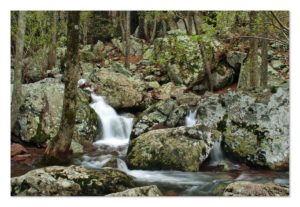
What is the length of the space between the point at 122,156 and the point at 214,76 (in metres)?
1.66

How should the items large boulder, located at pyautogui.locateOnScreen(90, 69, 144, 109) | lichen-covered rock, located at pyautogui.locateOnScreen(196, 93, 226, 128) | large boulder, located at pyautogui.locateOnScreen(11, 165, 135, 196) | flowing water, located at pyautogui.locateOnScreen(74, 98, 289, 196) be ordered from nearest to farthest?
large boulder, located at pyautogui.locateOnScreen(11, 165, 135, 196) → flowing water, located at pyautogui.locateOnScreen(74, 98, 289, 196) → lichen-covered rock, located at pyautogui.locateOnScreen(196, 93, 226, 128) → large boulder, located at pyautogui.locateOnScreen(90, 69, 144, 109)

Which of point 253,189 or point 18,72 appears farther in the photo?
point 18,72

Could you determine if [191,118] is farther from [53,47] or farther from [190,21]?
[53,47]

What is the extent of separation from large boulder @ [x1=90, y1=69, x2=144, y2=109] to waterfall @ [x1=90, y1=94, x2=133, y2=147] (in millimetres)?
135

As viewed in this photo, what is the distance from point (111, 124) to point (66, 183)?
1.21 meters

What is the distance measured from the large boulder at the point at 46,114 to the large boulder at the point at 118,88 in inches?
15.0

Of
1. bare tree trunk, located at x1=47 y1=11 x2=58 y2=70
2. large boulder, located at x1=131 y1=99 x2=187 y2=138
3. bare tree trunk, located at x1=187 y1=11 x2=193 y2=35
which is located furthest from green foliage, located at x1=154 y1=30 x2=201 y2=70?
bare tree trunk, located at x1=47 y1=11 x2=58 y2=70

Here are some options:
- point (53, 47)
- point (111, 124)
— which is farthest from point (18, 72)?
point (111, 124)

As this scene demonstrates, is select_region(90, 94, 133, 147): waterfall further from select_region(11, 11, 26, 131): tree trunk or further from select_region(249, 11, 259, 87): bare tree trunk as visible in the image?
select_region(249, 11, 259, 87): bare tree trunk

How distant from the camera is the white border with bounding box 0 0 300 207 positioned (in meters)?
5.03

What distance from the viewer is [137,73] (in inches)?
238

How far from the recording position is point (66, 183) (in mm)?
5066
